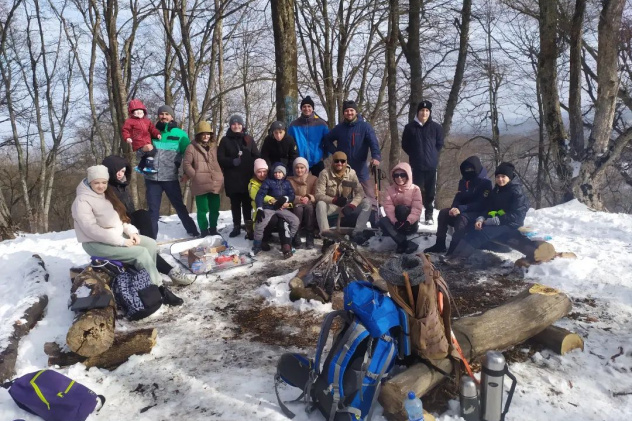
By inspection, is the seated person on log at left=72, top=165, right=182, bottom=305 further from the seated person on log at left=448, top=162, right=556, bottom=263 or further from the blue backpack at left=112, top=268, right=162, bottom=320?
the seated person on log at left=448, top=162, right=556, bottom=263

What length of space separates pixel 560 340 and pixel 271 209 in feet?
13.0

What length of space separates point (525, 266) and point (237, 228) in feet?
14.1

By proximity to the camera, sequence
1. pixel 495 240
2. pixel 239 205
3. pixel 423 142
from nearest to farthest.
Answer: pixel 495 240 → pixel 239 205 → pixel 423 142

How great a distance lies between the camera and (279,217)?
19.5 ft

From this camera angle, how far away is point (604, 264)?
5.00 metres

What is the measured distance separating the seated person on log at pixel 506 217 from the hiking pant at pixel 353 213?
1.57 meters

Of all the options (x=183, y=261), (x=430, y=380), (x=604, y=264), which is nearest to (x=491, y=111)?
(x=604, y=264)

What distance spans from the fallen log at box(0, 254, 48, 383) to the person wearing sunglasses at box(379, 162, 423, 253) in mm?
4377

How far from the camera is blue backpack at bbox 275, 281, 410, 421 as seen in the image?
249 cm

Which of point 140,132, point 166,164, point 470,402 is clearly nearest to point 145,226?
point 166,164

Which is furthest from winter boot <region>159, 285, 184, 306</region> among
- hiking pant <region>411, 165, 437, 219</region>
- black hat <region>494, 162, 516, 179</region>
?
hiking pant <region>411, 165, 437, 219</region>

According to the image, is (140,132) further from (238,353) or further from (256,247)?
(238,353)

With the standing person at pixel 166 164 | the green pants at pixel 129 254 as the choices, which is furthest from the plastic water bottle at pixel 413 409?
the standing person at pixel 166 164

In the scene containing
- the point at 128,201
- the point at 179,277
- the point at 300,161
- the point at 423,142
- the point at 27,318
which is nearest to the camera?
the point at 27,318
